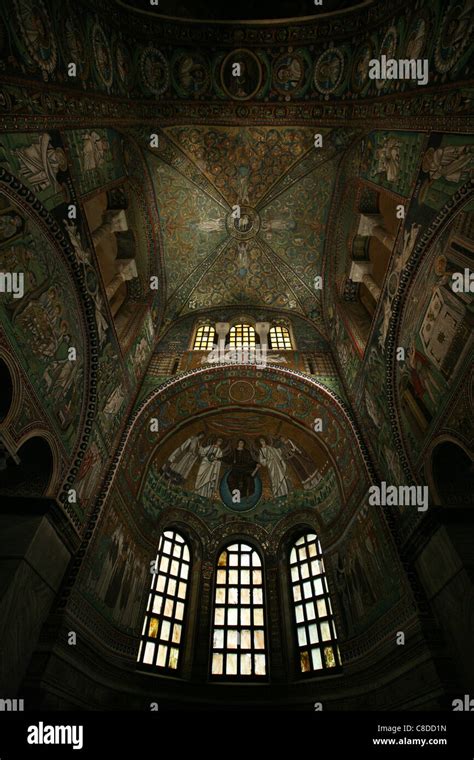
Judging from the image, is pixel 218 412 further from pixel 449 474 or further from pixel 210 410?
pixel 449 474

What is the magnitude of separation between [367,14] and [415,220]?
3.60 m

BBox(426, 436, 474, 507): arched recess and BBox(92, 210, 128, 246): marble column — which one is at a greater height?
BBox(92, 210, 128, 246): marble column

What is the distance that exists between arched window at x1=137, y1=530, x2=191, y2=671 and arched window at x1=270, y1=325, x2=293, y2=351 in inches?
260

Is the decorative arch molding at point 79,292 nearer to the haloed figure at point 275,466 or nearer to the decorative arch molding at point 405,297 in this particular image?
the haloed figure at point 275,466

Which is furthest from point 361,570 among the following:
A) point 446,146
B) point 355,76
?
point 355,76

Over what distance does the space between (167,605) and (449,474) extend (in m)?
7.74

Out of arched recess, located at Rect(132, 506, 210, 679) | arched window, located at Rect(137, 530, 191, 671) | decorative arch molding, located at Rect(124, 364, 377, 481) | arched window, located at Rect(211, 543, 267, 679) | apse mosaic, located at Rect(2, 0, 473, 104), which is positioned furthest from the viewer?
arched window, located at Rect(211, 543, 267, 679)

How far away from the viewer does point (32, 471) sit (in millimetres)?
7199

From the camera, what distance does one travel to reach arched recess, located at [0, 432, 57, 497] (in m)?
6.90

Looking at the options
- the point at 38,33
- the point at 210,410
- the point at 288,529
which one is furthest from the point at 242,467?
A: the point at 38,33

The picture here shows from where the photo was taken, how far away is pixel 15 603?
5777 millimetres

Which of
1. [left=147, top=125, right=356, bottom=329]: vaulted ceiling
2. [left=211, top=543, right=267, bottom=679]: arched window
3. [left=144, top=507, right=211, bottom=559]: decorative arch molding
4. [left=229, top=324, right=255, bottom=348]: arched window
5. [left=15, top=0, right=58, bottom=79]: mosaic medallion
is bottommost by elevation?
[left=211, top=543, right=267, bottom=679]: arched window

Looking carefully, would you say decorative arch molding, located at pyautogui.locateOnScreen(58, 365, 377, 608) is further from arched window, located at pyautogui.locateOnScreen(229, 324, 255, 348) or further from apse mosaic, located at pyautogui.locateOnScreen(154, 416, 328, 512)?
arched window, located at pyautogui.locateOnScreen(229, 324, 255, 348)

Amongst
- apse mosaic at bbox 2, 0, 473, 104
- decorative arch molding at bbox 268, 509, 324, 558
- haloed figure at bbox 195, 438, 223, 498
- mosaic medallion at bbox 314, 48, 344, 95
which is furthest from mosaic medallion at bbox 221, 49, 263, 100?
decorative arch molding at bbox 268, 509, 324, 558
